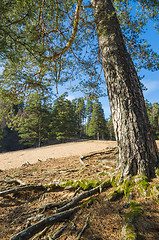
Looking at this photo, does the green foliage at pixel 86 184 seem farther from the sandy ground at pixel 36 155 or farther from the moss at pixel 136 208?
the sandy ground at pixel 36 155

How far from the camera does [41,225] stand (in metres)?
1.73

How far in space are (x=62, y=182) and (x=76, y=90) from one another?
11.7 feet

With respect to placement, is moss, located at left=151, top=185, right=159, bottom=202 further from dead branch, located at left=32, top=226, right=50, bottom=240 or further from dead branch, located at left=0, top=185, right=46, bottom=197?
dead branch, located at left=0, top=185, right=46, bottom=197

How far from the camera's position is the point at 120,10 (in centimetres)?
387

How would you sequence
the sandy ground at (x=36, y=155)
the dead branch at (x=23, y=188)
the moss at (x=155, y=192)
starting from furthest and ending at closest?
the sandy ground at (x=36, y=155)
the dead branch at (x=23, y=188)
the moss at (x=155, y=192)

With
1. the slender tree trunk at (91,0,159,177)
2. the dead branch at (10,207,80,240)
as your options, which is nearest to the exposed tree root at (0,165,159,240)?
the dead branch at (10,207,80,240)

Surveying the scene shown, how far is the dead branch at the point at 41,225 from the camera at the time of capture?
5.18ft

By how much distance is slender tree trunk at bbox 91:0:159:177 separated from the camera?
7.70 feet

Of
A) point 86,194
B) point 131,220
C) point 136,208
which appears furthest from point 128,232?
point 86,194

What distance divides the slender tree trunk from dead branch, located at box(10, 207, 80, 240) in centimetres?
119

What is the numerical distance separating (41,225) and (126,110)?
227 centimetres

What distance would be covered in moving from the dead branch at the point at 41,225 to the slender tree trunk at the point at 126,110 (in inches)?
46.9

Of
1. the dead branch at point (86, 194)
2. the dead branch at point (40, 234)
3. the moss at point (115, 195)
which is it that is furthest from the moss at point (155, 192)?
the dead branch at point (40, 234)

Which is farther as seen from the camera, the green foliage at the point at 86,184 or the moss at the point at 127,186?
the green foliage at the point at 86,184
